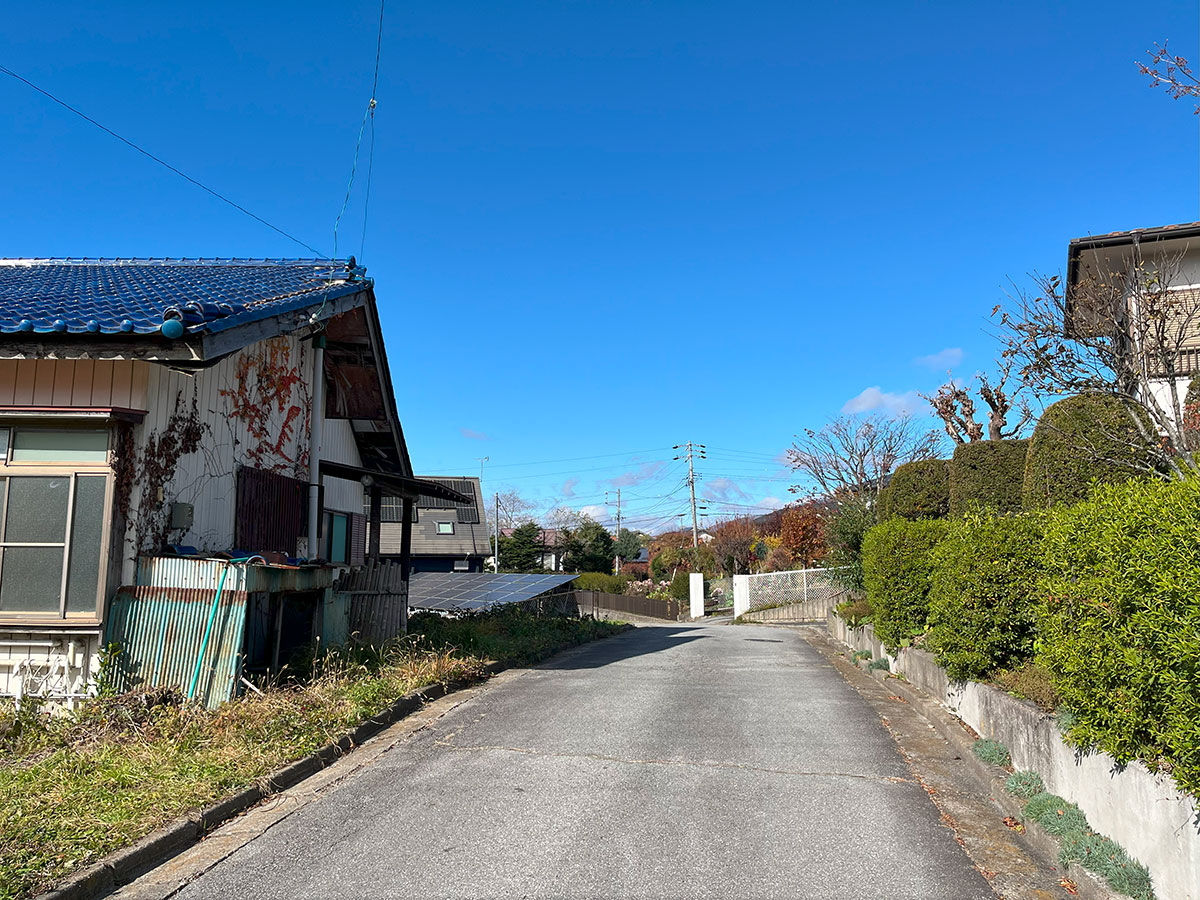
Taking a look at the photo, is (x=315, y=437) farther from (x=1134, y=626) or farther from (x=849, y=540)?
(x=849, y=540)

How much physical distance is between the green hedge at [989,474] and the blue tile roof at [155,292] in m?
11.2

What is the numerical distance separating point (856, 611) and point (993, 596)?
9.84 m

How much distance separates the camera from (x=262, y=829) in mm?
5176

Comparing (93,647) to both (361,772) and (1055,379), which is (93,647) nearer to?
(361,772)

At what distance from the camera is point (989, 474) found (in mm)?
15016

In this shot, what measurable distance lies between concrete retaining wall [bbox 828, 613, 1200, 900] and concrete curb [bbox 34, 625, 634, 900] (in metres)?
5.20

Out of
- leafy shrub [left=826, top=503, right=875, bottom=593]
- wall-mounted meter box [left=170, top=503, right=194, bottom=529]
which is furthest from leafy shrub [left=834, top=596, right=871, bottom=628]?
wall-mounted meter box [left=170, top=503, right=194, bottom=529]

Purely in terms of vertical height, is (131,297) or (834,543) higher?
(131,297)

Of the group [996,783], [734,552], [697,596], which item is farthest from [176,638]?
[734,552]

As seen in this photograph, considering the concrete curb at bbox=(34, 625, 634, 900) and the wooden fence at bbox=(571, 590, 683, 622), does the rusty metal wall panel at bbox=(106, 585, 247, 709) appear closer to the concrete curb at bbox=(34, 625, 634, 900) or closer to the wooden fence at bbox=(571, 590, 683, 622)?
the concrete curb at bbox=(34, 625, 634, 900)

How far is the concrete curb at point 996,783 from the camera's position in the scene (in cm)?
423

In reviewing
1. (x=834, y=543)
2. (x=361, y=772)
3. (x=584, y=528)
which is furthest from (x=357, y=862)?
(x=584, y=528)

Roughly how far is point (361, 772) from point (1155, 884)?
517 centimetres

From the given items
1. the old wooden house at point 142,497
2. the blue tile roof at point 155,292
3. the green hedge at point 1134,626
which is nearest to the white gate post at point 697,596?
the blue tile roof at point 155,292
